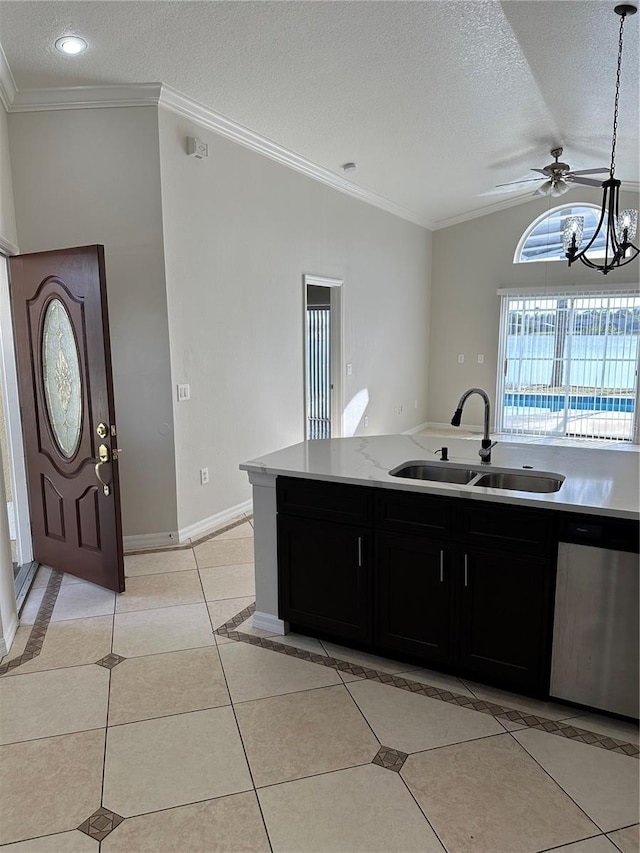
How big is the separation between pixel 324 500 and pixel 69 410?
1828mm

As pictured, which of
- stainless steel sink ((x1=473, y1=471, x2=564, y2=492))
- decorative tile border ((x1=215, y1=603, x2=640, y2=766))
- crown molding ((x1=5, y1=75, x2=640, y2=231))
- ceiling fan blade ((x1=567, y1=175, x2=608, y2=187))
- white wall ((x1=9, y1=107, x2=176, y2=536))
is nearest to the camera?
decorative tile border ((x1=215, y1=603, x2=640, y2=766))

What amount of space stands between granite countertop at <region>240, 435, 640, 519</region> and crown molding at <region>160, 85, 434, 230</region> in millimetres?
2471

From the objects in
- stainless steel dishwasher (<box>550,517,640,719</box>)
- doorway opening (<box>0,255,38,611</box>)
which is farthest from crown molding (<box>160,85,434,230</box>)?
stainless steel dishwasher (<box>550,517,640,719</box>)

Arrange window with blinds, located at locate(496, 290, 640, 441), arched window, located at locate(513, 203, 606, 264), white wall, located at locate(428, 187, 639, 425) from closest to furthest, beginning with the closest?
window with blinds, located at locate(496, 290, 640, 441) < arched window, located at locate(513, 203, 606, 264) < white wall, located at locate(428, 187, 639, 425)

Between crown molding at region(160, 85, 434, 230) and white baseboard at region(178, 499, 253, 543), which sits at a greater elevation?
crown molding at region(160, 85, 434, 230)

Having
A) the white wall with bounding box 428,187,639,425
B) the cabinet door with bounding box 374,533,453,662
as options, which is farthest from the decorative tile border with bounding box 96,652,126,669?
the white wall with bounding box 428,187,639,425

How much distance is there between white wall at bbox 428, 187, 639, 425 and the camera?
26.5 ft

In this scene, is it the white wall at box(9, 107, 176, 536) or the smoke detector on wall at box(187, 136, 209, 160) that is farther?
the smoke detector on wall at box(187, 136, 209, 160)

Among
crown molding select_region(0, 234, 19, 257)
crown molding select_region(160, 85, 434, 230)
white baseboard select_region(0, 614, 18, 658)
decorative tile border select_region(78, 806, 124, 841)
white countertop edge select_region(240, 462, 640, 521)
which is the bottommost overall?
decorative tile border select_region(78, 806, 124, 841)

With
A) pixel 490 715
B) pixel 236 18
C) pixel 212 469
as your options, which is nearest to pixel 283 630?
pixel 490 715

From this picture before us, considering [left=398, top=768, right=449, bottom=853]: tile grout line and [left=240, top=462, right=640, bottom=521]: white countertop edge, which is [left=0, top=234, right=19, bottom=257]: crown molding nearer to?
[left=240, top=462, right=640, bottom=521]: white countertop edge

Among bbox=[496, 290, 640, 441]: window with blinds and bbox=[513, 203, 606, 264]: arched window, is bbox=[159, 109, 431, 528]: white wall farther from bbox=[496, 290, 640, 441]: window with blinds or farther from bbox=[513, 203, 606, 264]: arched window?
bbox=[496, 290, 640, 441]: window with blinds

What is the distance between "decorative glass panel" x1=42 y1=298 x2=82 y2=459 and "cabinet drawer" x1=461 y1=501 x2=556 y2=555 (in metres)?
2.37

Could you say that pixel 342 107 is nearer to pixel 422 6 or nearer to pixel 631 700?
pixel 422 6
